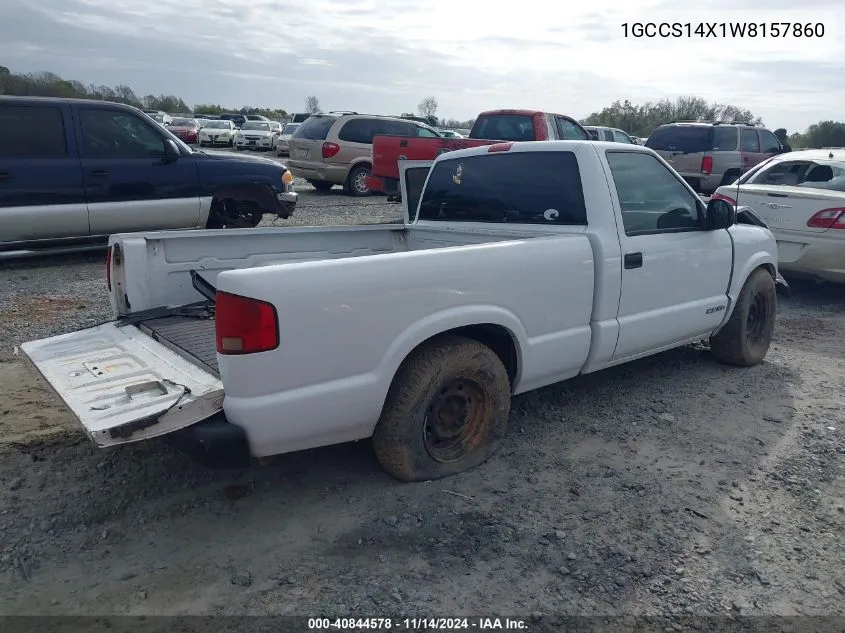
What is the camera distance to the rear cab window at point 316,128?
15352 mm

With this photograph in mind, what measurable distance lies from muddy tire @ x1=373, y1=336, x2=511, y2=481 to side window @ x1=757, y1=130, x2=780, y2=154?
1496 centimetres

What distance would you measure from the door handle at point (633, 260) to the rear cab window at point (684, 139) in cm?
1205

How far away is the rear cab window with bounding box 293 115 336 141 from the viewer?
604 inches

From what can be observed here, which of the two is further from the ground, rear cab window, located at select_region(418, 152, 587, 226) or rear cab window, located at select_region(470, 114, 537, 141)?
rear cab window, located at select_region(470, 114, 537, 141)

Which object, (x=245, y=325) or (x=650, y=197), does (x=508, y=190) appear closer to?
(x=650, y=197)

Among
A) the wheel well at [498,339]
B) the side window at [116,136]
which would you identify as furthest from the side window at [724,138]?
the wheel well at [498,339]

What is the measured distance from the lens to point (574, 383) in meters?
5.03

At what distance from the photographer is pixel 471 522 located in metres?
3.22

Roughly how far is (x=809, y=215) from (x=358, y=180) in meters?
10.2

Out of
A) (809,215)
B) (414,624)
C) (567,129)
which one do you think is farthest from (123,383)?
(567,129)

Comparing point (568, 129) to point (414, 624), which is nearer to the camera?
point (414, 624)

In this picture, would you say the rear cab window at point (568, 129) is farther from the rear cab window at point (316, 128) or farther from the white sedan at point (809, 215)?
the white sedan at point (809, 215)

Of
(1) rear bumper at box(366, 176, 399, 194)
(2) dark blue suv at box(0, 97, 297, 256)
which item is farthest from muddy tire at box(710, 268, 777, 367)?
(1) rear bumper at box(366, 176, 399, 194)

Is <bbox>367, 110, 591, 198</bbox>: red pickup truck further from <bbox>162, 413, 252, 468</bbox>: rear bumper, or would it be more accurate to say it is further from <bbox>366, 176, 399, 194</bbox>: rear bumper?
<bbox>162, 413, 252, 468</bbox>: rear bumper
